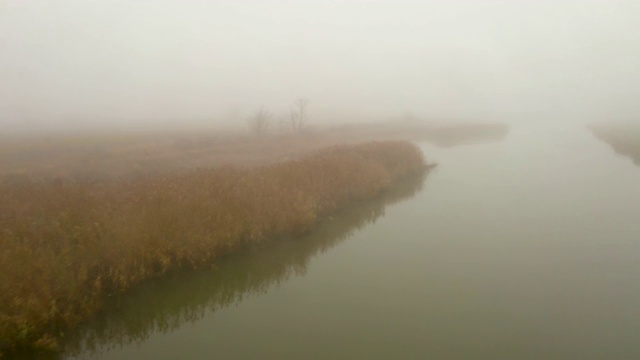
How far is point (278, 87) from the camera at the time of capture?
16000 cm

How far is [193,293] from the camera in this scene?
11.8m

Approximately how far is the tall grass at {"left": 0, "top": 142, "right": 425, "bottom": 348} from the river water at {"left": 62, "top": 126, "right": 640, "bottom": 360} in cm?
67

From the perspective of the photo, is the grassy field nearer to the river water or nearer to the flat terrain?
the flat terrain

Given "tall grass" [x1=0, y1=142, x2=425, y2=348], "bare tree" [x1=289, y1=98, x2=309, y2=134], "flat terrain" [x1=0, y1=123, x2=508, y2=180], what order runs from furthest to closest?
"bare tree" [x1=289, y1=98, x2=309, y2=134], "flat terrain" [x1=0, y1=123, x2=508, y2=180], "tall grass" [x1=0, y1=142, x2=425, y2=348]

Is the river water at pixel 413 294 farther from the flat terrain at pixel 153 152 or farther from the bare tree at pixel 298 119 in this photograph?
the bare tree at pixel 298 119

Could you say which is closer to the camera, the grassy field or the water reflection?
the water reflection

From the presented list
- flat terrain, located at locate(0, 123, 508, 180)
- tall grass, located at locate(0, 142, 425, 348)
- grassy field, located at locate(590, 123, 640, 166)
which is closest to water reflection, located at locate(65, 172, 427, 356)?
tall grass, located at locate(0, 142, 425, 348)

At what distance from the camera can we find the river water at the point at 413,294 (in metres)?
9.42

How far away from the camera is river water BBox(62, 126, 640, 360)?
9422 mm

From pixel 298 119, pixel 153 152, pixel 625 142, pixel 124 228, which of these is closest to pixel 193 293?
pixel 124 228

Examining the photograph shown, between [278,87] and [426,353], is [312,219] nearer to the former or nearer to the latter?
[426,353]

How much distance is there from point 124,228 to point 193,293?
3.15m

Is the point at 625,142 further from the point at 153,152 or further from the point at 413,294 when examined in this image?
the point at 153,152

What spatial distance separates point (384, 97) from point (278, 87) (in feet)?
150
